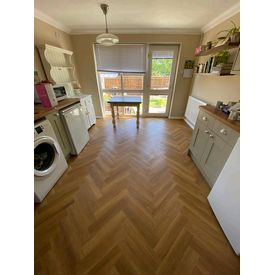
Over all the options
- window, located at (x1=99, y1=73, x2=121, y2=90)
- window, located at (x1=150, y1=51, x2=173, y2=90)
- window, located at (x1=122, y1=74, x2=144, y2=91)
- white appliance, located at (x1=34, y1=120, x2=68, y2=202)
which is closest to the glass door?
window, located at (x1=150, y1=51, x2=173, y2=90)

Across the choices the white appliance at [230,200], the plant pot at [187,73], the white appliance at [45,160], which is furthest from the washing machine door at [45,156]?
the plant pot at [187,73]

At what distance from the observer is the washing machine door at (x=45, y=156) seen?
1.62m

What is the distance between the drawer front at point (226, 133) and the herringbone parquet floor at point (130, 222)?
2.59ft

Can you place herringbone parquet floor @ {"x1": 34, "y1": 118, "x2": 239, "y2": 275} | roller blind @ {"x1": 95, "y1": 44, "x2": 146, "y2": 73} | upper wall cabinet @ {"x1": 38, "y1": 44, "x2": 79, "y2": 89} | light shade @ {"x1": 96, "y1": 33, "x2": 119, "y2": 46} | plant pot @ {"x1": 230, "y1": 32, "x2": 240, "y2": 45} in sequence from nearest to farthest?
1. herringbone parquet floor @ {"x1": 34, "y1": 118, "x2": 239, "y2": 275}
2. plant pot @ {"x1": 230, "y1": 32, "x2": 240, "y2": 45}
3. light shade @ {"x1": 96, "y1": 33, "x2": 119, "y2": 46}
4. upper wall cabinet @ {"x1": 38, "y1": 44, "x2": 79, "y2": 89}
5. roller blind @ {"x1": 95, "y1": 44, "x2": 146, "y2": 73}

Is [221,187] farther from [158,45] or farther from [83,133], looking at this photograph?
[158,45]

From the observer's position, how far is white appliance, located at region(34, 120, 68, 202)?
61.0 inches

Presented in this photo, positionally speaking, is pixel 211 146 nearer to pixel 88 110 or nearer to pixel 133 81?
pixel 88 110

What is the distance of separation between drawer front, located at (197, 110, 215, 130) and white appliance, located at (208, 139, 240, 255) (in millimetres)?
613

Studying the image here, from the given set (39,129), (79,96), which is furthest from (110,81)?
(39,129)

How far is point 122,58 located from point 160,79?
1245mm

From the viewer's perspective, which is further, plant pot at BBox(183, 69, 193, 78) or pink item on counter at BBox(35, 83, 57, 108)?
plant pot at BBox(183, 69, 193, 78)

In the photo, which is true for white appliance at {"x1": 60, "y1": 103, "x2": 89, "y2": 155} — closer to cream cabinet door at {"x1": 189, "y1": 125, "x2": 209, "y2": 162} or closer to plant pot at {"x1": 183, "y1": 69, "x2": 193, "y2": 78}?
cream cabinet door at {"x1": 189, "y1": 125, "x2": 209, "y2": 162}

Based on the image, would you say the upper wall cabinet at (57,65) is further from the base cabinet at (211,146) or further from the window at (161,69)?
the base cabinet at (211,146)
